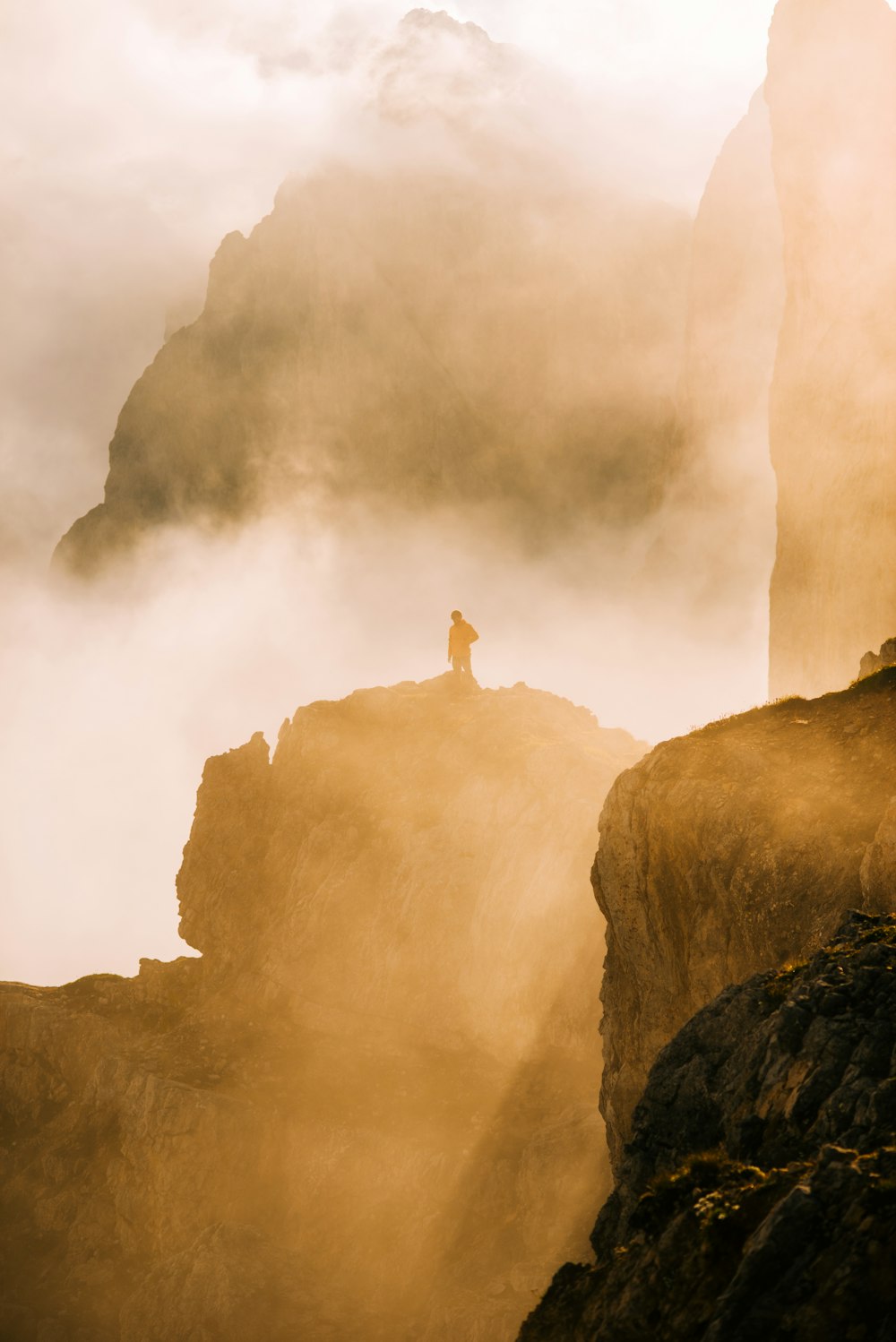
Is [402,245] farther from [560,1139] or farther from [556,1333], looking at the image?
[556,1333]

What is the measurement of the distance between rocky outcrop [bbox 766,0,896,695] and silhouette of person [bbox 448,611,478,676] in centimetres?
1757

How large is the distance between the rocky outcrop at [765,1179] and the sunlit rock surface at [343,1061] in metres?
26.0

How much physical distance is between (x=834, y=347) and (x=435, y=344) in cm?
6871

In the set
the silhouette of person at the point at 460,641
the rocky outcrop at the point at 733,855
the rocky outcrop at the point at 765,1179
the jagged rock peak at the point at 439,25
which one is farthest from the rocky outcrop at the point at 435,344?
the rocky outcrop at the point at 765,1179

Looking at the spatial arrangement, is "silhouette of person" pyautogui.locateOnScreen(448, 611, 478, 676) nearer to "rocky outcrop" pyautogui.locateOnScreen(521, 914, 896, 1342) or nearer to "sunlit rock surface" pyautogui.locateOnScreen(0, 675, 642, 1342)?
"sunlit rock surface" pyautogui.locateOnScreen(0, 675, 642, 1342)

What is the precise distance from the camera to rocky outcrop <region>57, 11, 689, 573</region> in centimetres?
11381

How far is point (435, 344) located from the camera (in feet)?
390

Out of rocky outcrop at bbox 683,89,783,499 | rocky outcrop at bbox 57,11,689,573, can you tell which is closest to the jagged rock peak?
rocky outcrop at bbox 57,11,689,573

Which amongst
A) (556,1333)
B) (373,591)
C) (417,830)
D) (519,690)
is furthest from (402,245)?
(556,1333)

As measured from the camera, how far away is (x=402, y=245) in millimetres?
120562

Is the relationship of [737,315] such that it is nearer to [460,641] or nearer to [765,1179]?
[460,641]

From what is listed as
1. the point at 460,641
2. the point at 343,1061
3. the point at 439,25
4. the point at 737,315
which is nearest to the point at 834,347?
the point at 460,641

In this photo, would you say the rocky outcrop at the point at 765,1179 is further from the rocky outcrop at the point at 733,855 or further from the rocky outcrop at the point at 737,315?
the rocky outcrop at the point at 737,315

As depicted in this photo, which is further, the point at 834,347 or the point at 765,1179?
the point at 834,347
